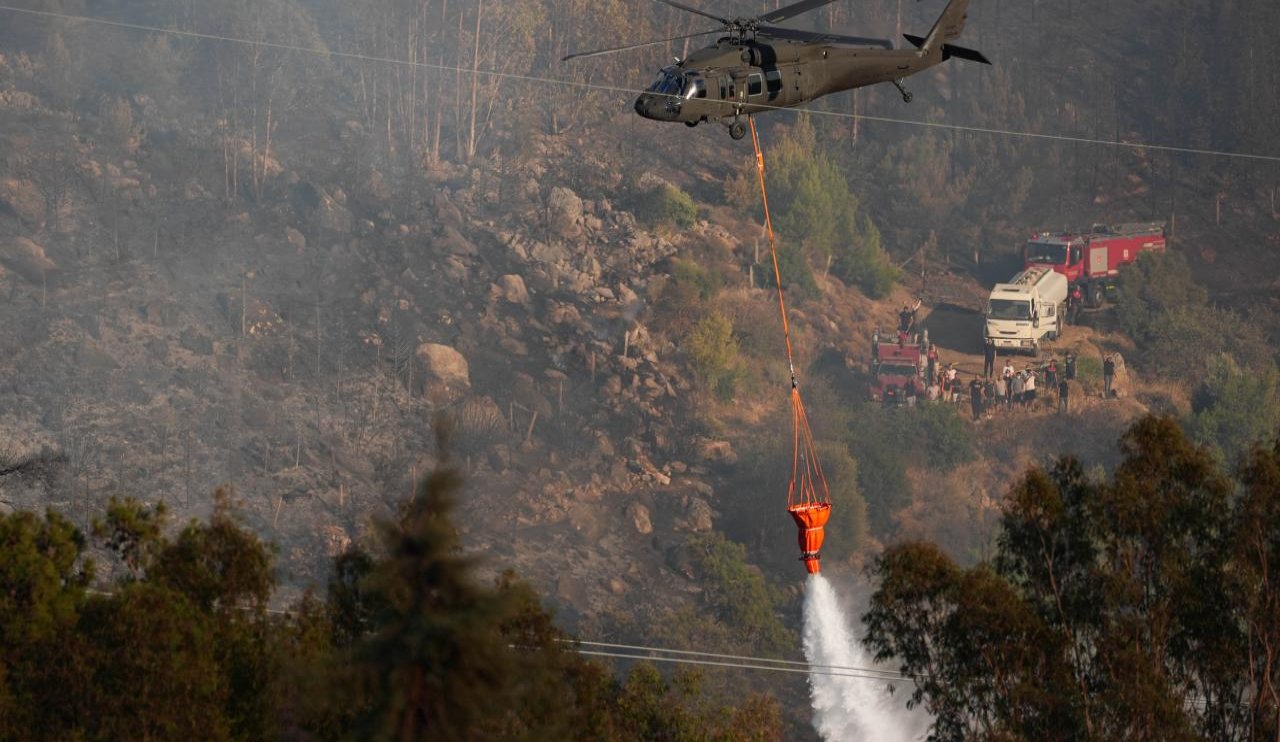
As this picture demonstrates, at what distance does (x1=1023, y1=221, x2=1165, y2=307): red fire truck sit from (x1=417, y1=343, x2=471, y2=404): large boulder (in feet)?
140

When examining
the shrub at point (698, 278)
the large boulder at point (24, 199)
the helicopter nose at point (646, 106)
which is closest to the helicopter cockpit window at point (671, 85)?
the helicopter nose at point (646, 106)

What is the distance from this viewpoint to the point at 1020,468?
170 meters

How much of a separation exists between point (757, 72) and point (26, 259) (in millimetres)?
107037

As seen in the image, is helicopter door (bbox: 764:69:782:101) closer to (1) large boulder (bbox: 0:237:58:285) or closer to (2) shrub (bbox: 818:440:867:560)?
(2) shrub (bbox: 818:440:867:560)

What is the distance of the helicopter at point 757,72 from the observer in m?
67.4

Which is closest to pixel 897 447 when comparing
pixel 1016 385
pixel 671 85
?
pixel 1016 385

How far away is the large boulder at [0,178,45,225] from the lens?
556ft

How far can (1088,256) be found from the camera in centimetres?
17775

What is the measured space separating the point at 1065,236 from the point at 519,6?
45.8m

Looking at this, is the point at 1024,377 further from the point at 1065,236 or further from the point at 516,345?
the point at 516,345

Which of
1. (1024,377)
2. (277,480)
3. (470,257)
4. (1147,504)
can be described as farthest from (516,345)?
(1147,504)

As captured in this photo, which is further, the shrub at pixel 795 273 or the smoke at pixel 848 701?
the shrub at pixel 795 273

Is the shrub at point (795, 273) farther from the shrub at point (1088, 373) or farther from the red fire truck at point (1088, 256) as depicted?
the shrub at point (1088, 373)

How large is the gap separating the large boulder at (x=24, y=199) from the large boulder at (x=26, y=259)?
2.51 meters
